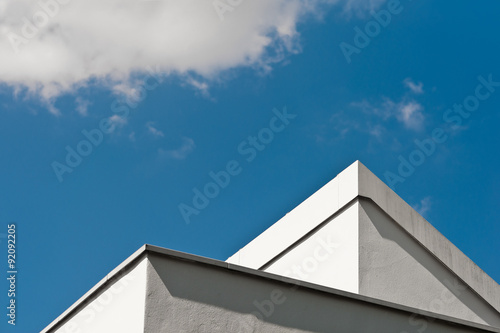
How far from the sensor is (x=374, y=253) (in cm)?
1380

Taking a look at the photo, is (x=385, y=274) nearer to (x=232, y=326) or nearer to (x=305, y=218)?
(x=305, y=218)

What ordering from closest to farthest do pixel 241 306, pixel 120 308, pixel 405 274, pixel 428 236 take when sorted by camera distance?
pixel 120 308 → pixel 241 306 → pixel 405 274 → pixel 428 236

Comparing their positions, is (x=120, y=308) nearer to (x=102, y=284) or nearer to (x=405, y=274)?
(x=102, y=284)

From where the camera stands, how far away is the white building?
28.9 ft

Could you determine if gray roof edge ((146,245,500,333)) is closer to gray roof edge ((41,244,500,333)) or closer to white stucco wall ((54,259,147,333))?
gray roof edge ((41,244,500,333))

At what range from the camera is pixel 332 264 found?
45.6 ft

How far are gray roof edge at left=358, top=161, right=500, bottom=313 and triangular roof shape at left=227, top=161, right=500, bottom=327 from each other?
0.07ft

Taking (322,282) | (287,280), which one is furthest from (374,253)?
(287,280)

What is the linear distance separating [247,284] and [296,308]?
0.81 m

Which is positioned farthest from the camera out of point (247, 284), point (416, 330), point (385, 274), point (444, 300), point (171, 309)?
point (444, 300)

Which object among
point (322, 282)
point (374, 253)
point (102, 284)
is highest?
point (374, 253)

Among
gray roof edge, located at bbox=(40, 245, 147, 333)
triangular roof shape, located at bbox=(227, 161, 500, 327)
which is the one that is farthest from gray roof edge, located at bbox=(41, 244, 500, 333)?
triangular roof shape, located at bbox=(227, 161, 500, 327)

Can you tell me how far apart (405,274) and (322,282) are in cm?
175

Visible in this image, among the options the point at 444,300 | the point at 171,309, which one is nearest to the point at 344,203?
the point at 444,300
